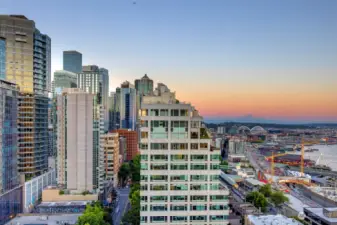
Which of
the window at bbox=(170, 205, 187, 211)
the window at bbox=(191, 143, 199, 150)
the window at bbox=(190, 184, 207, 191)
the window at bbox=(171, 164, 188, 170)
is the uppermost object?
the window at bbox=(191, 143, 199, 150)

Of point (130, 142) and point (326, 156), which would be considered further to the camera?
point (326, 156)

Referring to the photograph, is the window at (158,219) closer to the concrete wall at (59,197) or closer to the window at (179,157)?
the window at (179,157)

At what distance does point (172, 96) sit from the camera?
28.3m

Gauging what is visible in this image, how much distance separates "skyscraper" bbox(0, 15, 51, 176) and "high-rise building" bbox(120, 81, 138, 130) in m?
107

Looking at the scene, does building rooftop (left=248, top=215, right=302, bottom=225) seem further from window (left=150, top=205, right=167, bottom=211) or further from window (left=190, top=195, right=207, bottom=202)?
window (left=150, top=205, right=167, bottom=211)

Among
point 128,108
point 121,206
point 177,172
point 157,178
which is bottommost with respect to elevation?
point 121,206

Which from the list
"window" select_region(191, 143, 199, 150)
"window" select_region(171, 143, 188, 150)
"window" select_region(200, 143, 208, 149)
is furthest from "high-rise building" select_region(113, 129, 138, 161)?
"window" select_region(200, 143, 208, 149)

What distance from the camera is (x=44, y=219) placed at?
38.4 m

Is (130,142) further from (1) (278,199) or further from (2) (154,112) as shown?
(2) (154,112)

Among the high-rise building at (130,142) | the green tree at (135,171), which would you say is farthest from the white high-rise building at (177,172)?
the high-rise building at (130,142)

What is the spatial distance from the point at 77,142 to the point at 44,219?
45.2ft

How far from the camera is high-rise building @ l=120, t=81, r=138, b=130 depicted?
16250 cm

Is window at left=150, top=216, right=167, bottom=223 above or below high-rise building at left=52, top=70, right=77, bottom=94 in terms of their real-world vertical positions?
below

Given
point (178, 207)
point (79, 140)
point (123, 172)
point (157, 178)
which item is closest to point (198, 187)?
point (178, 207)
